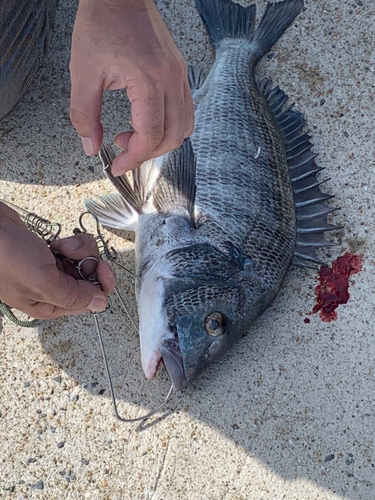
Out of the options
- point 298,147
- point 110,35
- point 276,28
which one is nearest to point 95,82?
point 110,35

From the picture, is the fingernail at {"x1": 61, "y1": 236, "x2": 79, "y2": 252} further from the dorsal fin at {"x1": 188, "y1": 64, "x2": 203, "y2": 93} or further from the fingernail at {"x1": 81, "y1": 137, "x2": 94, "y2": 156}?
the dorsal fin at {"x1": 188, "y1": 64, "x2": 203, "y2": 93}

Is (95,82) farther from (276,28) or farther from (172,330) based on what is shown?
(276,28)

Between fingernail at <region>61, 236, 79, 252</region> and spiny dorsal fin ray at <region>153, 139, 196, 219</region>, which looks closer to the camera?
fingernail at <region>61, 236, 79, 252</region>

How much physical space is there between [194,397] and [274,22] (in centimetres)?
233

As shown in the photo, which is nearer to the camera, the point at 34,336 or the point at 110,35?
the point at 110,35

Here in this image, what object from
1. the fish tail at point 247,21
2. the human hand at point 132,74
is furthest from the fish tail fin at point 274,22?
the human hand at point 132,74

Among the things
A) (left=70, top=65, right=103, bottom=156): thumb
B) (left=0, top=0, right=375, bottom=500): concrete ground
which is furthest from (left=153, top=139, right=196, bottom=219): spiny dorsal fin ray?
(left=70, top=65, right=103, bottom=156): thumb

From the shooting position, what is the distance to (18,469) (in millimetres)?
2051

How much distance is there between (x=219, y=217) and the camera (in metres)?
2.15

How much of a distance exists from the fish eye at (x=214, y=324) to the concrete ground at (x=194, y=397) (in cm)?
40

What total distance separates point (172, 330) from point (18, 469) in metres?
0.98

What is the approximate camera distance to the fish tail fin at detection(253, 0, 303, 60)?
2.86 meters

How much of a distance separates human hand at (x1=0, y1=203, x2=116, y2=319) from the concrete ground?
62cm

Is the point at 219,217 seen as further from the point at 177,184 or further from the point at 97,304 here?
the point at 97,304
